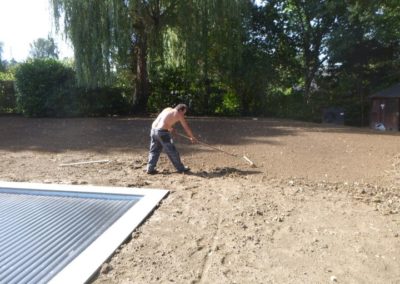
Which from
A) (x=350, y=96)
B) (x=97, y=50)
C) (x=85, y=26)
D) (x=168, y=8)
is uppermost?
(x=168, y=8)

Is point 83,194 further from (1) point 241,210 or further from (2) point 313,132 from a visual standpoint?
(2) point 313,132

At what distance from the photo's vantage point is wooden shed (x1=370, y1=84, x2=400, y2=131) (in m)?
13.9

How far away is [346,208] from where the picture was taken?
4211mm

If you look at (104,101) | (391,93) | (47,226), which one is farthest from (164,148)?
(391,93)

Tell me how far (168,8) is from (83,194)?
11.0 meters

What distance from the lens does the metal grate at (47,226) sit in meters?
2.99

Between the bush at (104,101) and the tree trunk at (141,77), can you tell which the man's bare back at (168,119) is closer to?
the bush at (104,101)

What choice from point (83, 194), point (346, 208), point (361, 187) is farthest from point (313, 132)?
point (83, 194)

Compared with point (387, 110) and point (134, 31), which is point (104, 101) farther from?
point (387, 110)

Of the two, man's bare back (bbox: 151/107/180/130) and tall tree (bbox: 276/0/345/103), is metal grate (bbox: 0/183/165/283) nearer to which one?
man's bare back (bbox: 151/107/180/130)

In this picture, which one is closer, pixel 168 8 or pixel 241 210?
pixel 241 210

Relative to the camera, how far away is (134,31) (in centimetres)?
1382

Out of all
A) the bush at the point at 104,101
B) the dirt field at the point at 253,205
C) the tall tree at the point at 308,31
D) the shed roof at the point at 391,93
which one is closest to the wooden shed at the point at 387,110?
the shed roof at the point at 391,93

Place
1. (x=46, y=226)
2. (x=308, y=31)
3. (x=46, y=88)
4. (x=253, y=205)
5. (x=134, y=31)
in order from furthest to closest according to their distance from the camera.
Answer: (x=308, y=31)
(x=134, y=31)
(x=46, y=88)
(x=253, y=205)
(x=46, y=226)
